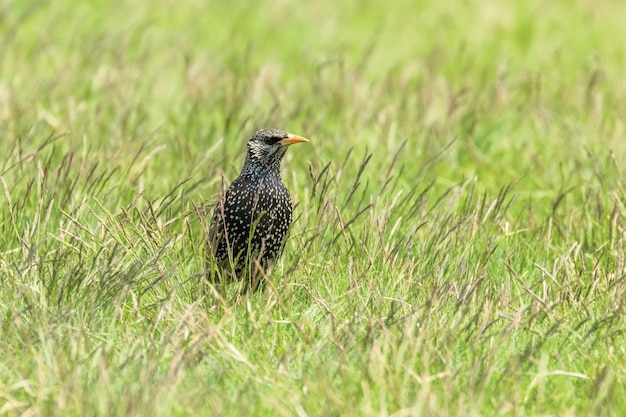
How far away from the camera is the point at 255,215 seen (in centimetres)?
455

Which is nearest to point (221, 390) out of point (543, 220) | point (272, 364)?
point (272, 364)

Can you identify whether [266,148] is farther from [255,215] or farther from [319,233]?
[319,233]

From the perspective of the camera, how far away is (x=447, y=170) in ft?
20.8

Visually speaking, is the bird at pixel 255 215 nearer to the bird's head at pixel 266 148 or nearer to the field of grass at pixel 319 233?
the bird's head at pixel 266 148

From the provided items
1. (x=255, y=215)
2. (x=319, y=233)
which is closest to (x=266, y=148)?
(x=255, y=215)

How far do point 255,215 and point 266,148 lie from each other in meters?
0.30

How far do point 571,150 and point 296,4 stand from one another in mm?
4149

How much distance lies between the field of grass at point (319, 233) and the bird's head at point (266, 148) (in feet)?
0.46

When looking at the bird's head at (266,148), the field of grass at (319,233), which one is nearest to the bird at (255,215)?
the bird's head at (266,148)

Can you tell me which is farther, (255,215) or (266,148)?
(266,148)

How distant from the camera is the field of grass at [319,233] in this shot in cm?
361

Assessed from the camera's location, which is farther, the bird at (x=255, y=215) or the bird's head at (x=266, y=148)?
the bird's head at (x=266, y=148)

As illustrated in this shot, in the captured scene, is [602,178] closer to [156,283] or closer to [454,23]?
[156,283]

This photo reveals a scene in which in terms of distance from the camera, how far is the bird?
15.0 ft
